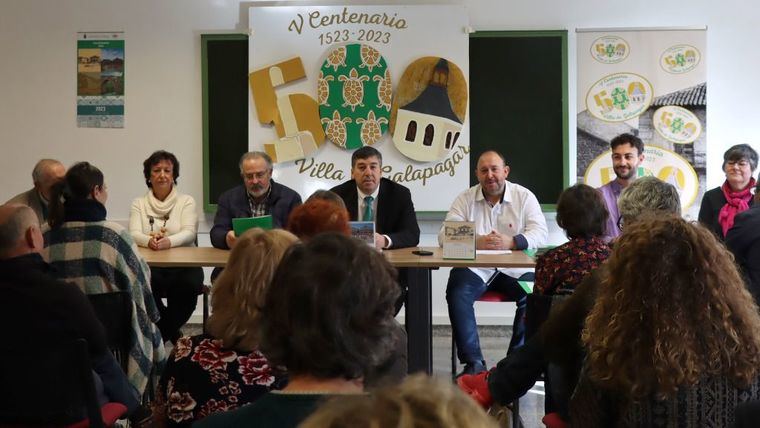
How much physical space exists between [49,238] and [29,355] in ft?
3.25

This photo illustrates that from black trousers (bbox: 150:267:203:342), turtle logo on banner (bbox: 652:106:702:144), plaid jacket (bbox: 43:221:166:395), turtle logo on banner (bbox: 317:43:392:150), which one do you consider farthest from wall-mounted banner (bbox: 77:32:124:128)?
turtle logo on banner (bbox: 652:106:702:144)

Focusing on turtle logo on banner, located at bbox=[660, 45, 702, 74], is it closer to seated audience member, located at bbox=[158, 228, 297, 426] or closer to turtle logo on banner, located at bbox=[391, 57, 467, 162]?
turtle logo on banner, located at bbox=[391, 57, 467, 162]

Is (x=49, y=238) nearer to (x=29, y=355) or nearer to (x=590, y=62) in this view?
(x=29, y=355)

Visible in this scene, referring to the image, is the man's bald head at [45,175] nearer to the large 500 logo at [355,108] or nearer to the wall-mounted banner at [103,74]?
the wall-mounted banner at [103,74]

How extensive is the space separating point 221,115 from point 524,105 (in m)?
2.16

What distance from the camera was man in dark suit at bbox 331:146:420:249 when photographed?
15.0ft

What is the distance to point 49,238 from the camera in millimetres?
2994

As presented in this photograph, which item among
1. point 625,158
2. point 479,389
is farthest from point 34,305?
point 625,158

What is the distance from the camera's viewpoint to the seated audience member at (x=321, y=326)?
120cm

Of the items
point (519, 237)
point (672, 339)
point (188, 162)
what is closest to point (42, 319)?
point (672, 339)

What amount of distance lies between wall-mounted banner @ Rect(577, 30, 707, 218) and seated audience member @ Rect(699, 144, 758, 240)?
0.59m

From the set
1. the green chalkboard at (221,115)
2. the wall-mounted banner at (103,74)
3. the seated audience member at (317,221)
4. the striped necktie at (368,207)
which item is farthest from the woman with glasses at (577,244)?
the wall-mounted banner at (103,74)

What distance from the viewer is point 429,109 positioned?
18.3 feet

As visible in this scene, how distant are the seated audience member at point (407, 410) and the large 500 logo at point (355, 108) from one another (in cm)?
495
